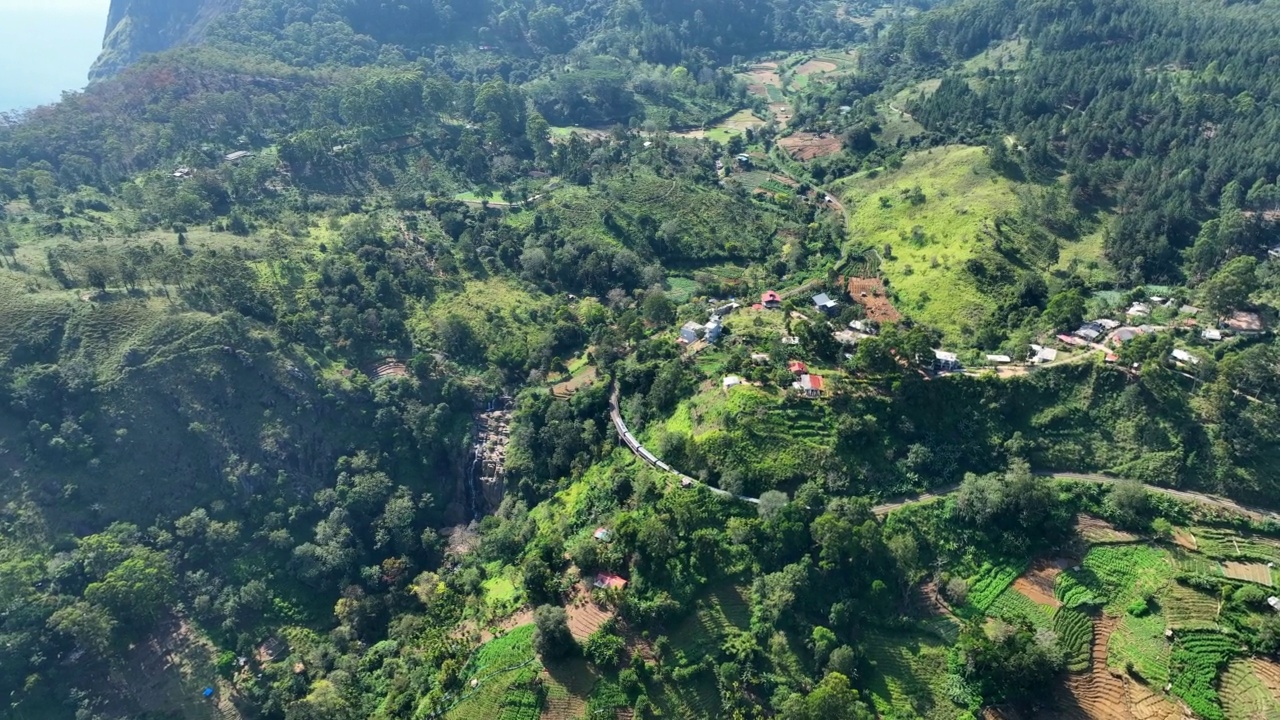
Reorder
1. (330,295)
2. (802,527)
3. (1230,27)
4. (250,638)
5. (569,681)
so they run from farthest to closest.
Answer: (1230,27) → (330,295) → (250,638) → (802,527) → (569,681)

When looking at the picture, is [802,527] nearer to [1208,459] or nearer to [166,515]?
[1208,459]

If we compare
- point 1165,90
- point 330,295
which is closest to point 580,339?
point 330,295

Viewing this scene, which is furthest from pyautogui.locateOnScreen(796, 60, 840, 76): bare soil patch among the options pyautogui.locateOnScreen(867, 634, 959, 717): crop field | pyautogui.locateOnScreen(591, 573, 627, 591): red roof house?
pyautogui.locateOnScreen(867, 634, 959, 717): crop field

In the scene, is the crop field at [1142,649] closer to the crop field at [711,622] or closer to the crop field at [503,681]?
the crop field at [711,622]

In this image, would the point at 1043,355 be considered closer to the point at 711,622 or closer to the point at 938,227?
the point at 938,227

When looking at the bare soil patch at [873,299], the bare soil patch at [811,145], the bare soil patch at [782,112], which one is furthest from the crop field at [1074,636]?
the bare soil patch at [782,112]

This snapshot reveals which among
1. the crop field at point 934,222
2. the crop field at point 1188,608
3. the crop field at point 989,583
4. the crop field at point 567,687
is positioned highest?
the crop field at point 934,222

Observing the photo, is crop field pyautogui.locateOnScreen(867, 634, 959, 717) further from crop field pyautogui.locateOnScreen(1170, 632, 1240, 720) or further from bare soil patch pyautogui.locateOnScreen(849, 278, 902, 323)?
bare soil patch pyautogui.locateOnScreen(849, 278, 902, 323)
